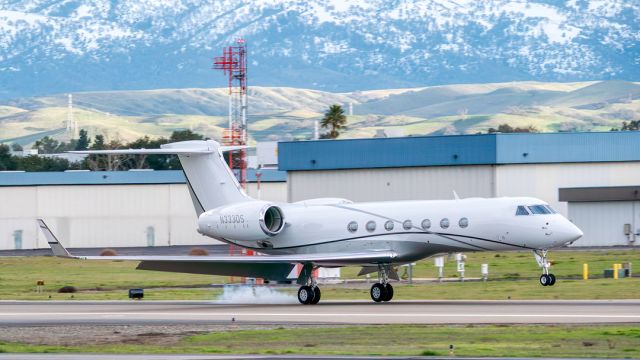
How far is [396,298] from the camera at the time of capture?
1676 inches

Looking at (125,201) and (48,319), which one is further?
(125,201)

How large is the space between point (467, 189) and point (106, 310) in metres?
36.7

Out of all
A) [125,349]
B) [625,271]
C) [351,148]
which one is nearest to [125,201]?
[351,148]

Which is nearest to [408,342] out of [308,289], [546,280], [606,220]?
[546,280]

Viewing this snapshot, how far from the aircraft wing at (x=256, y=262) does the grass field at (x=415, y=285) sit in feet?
12.0

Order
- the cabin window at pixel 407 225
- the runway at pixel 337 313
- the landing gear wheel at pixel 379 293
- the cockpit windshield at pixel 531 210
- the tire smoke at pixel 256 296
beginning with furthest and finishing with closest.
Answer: the tire smoke at pixel 256 296, the landing gear wheel at pixel 379 293, the cabin window at pixel 407 225, the cockpit windshield at pixel 531 210, the runway at pixel 337 313

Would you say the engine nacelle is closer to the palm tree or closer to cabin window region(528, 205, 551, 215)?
cabin window region(528, 205, 551, 215)

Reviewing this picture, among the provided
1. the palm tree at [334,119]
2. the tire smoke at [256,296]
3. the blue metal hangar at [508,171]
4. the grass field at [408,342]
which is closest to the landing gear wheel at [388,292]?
the tire smoke at [256,296]

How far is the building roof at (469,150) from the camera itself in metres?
71.6

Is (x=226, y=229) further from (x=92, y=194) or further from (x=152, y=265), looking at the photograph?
(x=92, y=194)

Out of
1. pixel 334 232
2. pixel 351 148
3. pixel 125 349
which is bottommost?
pixel 125 349

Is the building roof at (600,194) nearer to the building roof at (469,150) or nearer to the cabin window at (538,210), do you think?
the building roof at (469,150)

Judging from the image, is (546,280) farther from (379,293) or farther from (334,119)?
(334,119)

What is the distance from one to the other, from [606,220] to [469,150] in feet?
30.4
